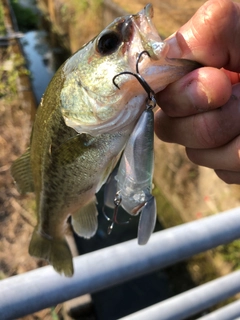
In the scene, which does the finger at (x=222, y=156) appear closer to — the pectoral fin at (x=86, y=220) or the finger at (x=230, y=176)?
the finger at (x=230, y=176)

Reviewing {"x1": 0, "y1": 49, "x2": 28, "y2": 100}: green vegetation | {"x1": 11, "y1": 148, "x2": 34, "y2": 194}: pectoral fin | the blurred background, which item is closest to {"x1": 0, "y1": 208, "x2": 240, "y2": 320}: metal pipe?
{"x1": 11, "y1": 148, "x2": 34, "y2": 194}: pectoral fin

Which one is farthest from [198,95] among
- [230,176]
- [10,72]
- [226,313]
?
[10,72]

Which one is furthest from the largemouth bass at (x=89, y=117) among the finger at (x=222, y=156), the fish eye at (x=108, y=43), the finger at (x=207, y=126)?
the finger at (x=222, y=156)

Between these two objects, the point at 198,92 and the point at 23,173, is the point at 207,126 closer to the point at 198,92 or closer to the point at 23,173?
the point at 198,92

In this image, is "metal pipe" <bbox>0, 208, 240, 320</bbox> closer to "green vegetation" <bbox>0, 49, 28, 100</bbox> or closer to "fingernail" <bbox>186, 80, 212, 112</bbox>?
"fingernail" <bbox>186, 80, 212, 112</bbox>

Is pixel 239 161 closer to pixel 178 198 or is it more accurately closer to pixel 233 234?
pixel 233 234
